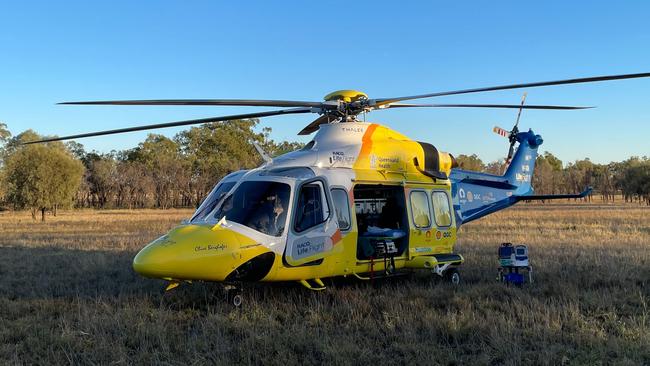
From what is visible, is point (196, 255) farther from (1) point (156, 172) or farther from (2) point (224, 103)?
(1) point (156, 172)

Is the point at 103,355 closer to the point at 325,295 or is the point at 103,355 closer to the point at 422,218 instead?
the point at 325,295

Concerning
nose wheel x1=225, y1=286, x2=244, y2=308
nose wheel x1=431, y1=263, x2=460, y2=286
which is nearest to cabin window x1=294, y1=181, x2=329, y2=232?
nose wheel x1=225, y1=286, x2=244, y2=308

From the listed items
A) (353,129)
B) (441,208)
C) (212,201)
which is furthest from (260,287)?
(441,208)

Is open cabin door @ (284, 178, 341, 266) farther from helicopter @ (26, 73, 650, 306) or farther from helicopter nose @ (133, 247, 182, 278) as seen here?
helicopter nose @ (133, 247, 182, 278)

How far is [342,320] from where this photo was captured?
7.18 metres

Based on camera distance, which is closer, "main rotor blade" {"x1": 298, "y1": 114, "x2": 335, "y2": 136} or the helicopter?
the helicopter

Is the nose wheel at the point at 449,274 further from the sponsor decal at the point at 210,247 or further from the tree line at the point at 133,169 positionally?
the tree line at the point at 133,169

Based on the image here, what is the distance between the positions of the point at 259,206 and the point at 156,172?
67.2 m

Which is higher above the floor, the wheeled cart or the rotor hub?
the rotor hub

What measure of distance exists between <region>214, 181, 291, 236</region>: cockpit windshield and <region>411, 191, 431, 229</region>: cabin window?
10.0 feet

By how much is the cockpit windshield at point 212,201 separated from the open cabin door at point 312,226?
1236mm

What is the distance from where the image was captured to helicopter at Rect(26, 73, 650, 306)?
7340 millimetres

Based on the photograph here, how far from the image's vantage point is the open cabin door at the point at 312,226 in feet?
26.4

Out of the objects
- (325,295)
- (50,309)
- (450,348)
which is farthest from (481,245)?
(50,309)
